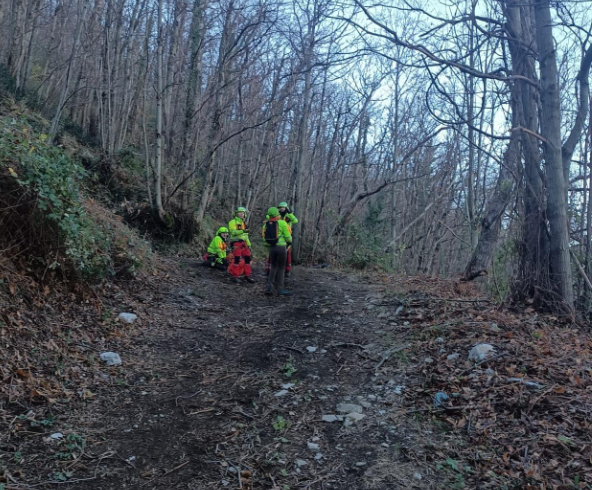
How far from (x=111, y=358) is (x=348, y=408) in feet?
9.78

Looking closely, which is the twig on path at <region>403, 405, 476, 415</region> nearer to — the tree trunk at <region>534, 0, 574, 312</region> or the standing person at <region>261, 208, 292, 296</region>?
the tree trunk at <region>534, 0, 574, 312</region>

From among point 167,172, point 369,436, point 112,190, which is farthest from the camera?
point 167,172

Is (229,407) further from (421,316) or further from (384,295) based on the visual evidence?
(384,295)

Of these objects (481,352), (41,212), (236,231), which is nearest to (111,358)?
(41,212)

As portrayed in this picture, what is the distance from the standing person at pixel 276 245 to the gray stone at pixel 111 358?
475 cm

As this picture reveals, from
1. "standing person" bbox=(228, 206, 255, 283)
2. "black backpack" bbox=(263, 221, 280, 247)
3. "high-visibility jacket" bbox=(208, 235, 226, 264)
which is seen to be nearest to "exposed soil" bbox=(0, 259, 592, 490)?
"black backpack" bbox=(263, 221, 280, 247)

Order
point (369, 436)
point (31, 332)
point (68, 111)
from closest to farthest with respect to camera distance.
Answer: point (369, 436) < point (31, 332) < point (68, 111)

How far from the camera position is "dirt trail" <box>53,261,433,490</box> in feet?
12.2

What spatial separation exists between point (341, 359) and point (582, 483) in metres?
3.05

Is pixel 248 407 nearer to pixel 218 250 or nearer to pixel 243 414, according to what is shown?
pixel 243 414

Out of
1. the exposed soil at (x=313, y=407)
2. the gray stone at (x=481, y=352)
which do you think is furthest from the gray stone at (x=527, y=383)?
the gray stone at (x=481, y=352)

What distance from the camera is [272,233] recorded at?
10.1 metres

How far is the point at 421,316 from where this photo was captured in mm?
7164

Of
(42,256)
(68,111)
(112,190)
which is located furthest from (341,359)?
(68,111)
